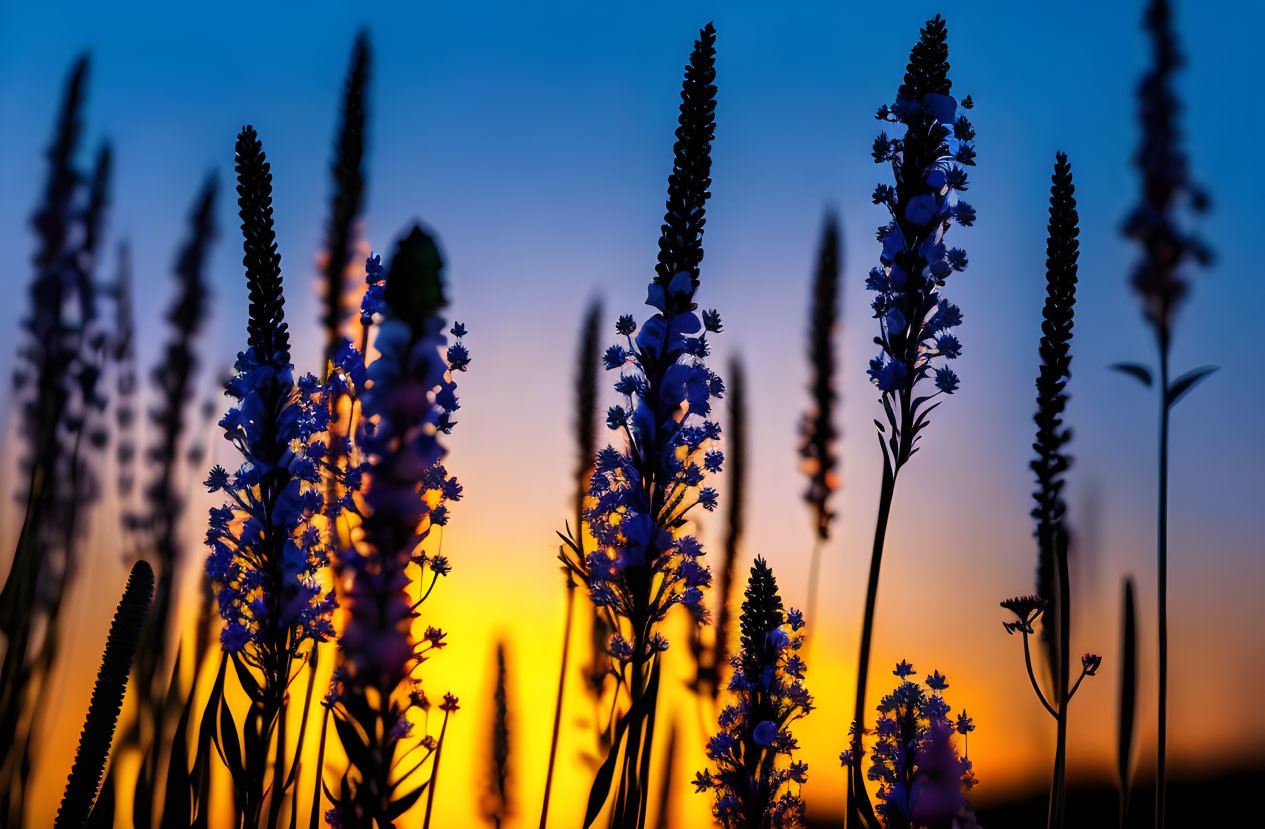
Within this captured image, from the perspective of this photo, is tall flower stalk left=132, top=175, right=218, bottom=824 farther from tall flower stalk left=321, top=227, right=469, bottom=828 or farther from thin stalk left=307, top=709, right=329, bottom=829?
tall flower stalk left=321, top=227, right=469, bottom=828

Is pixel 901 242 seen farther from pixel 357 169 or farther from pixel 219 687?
pixel 219 687

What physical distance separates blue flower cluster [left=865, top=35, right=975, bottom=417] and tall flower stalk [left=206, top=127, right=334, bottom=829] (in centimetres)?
291

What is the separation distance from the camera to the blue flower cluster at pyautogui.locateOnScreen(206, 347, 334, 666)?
448 cm

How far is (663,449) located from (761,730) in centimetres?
154

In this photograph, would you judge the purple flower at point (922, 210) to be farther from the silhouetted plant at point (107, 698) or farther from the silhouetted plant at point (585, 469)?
the silhouetted plant at point (107, 698)

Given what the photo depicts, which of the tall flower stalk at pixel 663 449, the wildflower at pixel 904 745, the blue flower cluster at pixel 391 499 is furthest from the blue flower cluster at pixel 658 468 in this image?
the blue flower cluster at pixel 391 499

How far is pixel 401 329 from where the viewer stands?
2592mm

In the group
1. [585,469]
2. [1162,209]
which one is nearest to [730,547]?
[585,469]

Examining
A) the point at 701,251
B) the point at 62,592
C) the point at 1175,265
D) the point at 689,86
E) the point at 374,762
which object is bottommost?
the point at 374,762

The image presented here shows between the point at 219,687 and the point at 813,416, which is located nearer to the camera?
the point at 219,687

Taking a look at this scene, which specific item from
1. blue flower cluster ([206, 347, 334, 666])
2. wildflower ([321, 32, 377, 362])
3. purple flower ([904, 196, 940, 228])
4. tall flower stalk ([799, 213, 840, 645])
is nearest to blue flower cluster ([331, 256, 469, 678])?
blue flower cluster ([206, 347, 334, 666])

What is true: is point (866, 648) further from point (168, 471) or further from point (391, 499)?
point (168, 471)

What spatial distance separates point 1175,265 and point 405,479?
3.10 meters

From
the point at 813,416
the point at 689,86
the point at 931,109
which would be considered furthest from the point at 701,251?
the point at 813,416
